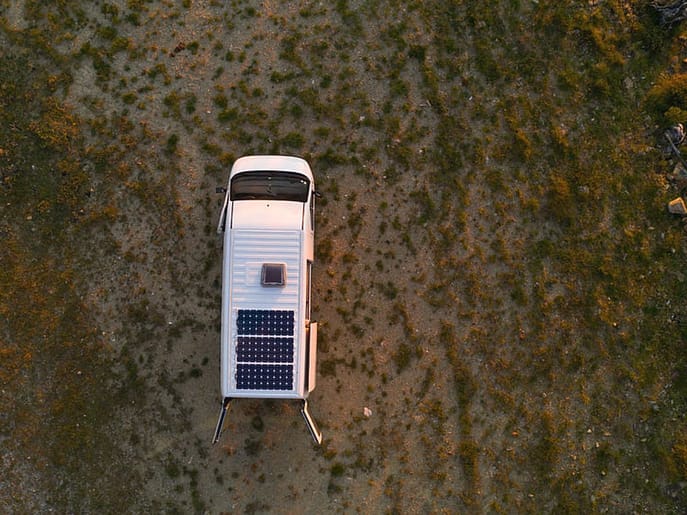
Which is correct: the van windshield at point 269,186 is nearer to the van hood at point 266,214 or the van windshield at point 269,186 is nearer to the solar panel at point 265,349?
the van hood at point 266,214

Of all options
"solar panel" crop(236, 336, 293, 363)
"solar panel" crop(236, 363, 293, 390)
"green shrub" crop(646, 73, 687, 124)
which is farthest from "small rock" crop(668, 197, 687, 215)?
"solar panel" crop(236, 363, 293, 390)

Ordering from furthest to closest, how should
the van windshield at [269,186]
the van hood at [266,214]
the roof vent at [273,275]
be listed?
the van windshield at [269,186] < the van hood at [266,214] < the roof vent at [273,275]

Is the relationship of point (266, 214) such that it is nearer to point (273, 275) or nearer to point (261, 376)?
point (273, 275)

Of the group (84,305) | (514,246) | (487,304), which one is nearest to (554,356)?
(487,304)

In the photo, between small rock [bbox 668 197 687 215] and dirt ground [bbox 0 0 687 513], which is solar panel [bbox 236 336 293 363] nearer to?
dirt ground [bbox 0 0 687 513]

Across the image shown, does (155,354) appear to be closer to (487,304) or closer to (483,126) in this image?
(487,304)

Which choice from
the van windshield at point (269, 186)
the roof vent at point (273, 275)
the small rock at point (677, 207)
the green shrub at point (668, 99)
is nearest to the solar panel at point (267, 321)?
the roof vent at point (273, 275)
